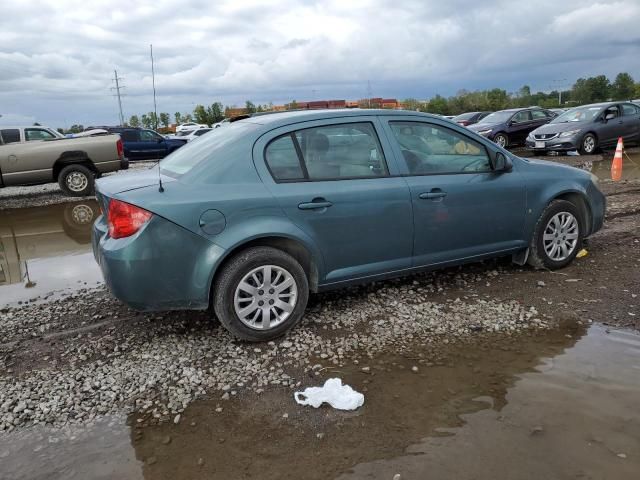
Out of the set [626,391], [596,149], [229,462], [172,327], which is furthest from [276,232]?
[596,149]

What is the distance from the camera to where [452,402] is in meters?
3.10

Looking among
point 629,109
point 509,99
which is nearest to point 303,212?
point 629,109

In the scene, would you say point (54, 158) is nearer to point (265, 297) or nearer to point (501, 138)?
point (265, 297)

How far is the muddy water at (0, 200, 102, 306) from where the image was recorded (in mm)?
5578

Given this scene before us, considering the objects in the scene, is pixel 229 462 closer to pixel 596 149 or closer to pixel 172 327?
pixel 172 327

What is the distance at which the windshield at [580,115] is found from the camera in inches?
610

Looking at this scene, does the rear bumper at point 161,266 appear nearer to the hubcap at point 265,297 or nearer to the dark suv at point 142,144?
the hubcap at point 265,297

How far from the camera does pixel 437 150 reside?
4.59 meters

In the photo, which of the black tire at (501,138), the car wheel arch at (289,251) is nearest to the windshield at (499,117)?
the black tire at (501,138)

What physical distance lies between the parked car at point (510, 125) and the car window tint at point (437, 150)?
14.2 m

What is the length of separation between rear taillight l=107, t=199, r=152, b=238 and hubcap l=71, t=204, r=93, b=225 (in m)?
5.97

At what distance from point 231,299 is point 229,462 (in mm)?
1282

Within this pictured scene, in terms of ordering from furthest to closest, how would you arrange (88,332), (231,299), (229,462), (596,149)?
1. (596,149)
2. (88,332)
3. (231,299)
4. (229,462)

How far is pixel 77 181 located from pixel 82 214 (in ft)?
8.27
